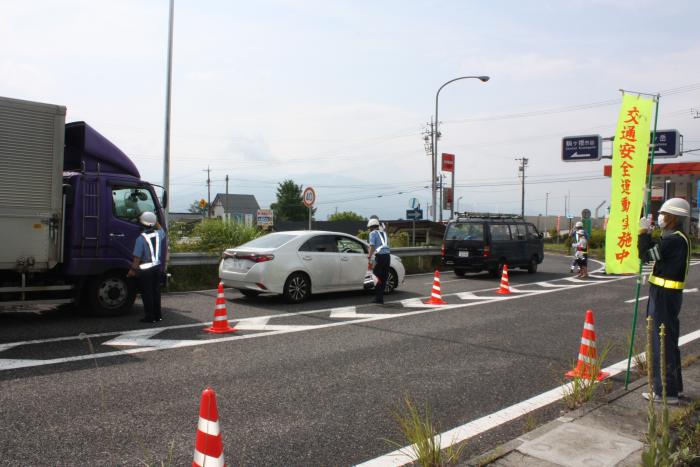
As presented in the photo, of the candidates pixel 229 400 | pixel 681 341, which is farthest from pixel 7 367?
pixel 681 341

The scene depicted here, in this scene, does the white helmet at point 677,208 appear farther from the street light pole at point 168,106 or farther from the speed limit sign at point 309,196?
the street light pole at point 168,106

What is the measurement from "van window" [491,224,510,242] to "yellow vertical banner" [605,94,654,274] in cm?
1269

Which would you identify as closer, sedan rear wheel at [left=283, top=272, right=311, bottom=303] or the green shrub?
sedan rear wheel at [left=283, top=272, right=311, bottom=303]

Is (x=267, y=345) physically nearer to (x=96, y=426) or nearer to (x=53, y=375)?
(x=53, y=375)

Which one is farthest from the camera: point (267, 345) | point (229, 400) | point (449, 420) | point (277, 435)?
point (267, 345)

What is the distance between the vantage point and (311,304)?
445 inches

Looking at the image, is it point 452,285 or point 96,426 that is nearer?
point 96,426

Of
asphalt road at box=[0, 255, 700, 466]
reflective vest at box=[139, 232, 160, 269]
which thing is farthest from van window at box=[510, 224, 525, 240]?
reflective vest at box=[139, 232, 160, 269]

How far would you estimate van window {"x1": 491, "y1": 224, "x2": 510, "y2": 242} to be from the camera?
18336 millimetres

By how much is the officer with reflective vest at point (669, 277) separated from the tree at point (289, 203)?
8588cm

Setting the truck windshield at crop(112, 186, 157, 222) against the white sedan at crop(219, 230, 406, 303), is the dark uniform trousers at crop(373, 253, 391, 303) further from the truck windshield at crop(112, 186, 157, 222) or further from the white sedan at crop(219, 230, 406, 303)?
the truck windshield at crop(112, 186, 157, 222)

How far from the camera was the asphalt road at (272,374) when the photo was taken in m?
4.21

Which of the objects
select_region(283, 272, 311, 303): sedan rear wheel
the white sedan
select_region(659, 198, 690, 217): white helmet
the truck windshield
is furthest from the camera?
select_region(283, 272, 311, 303): sedan rear wheel

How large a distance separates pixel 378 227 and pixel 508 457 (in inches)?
323
